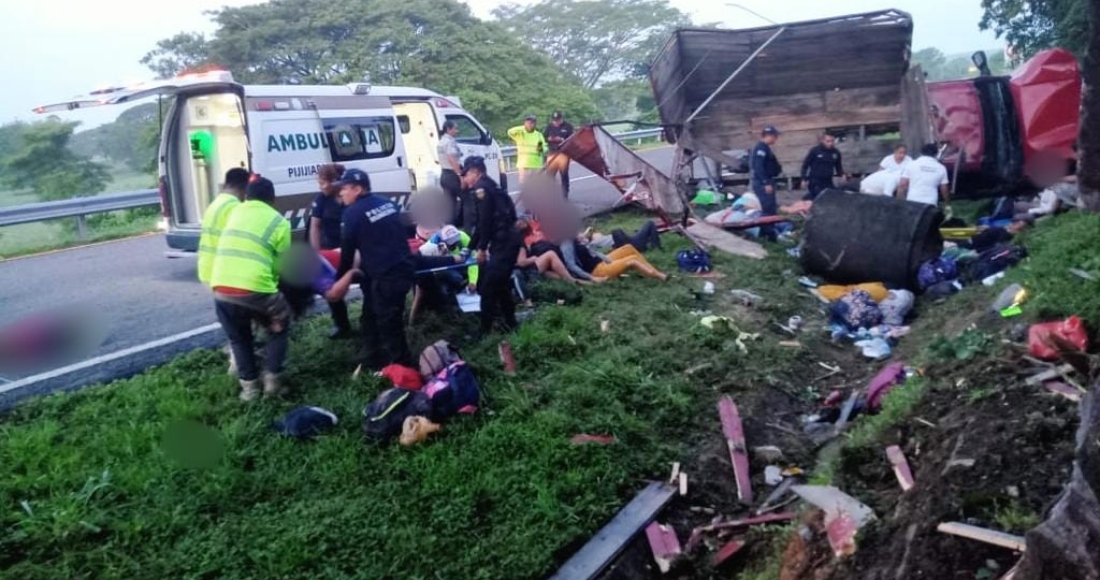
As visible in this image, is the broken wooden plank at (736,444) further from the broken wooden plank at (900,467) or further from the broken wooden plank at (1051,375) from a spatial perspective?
the broken wooden plank at (1051,375)

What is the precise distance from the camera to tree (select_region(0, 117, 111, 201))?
19891 millimetres

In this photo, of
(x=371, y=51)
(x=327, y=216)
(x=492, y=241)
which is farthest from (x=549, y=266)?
(x=371, y=51)

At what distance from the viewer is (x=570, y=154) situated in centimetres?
1070

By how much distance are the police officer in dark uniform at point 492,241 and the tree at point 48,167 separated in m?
16.7

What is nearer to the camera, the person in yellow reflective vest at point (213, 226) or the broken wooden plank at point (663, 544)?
the broken wooden plank at point (663, 544)

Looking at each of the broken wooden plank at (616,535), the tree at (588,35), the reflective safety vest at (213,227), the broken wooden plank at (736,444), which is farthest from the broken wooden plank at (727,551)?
the tree at (588,35)

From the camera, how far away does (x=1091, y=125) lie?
812 centimetres

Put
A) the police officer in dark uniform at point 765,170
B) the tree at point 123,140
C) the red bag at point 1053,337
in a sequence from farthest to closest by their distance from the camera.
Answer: the tree at point 123,140 < the police officer in dark uniform at point 765,170 < the red bag at point 1053,337

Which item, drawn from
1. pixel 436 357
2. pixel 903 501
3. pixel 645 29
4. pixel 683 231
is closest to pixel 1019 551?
pixel 903 501

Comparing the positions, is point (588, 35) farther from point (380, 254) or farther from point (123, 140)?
point (380, 254)

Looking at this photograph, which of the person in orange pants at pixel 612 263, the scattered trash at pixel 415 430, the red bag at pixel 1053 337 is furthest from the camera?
the person in orange pants at pixel 612 263

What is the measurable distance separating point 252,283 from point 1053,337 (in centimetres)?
477

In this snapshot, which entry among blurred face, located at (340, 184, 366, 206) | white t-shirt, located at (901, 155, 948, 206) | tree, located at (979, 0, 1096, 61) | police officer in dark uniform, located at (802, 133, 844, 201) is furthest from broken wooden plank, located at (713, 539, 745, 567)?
tree, located at (979, 0, 1096, 61)

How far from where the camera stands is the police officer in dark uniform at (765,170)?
11.8 m
